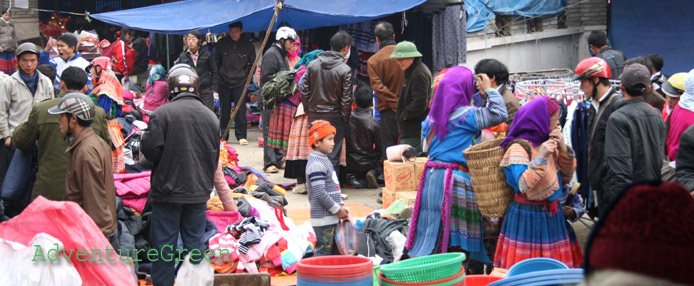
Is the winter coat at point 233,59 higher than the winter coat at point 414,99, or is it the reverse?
the winter coat at point 233,59

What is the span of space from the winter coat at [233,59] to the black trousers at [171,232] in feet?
22.3

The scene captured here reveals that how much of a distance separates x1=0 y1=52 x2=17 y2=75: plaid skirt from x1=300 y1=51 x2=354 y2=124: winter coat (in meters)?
4.67

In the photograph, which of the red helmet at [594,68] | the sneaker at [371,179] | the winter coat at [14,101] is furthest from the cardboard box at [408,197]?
the winter coat at [14,101]

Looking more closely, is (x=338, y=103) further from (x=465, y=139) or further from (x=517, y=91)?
(x=465, y=139)

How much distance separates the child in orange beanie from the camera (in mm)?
5344

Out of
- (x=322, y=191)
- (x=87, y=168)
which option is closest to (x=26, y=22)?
(x=87, y=168)

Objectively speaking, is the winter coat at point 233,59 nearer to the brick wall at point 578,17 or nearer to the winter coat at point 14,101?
the winter coat at point 14,101

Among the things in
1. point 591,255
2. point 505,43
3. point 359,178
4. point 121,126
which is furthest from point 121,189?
point 505,43

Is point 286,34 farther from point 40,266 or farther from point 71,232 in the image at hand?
point 40,266

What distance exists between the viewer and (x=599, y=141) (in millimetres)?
5680

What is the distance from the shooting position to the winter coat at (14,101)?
23.4 ft

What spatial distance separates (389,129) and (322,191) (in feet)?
12.7

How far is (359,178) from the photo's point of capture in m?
9.61

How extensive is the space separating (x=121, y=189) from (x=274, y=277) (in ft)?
5.83
